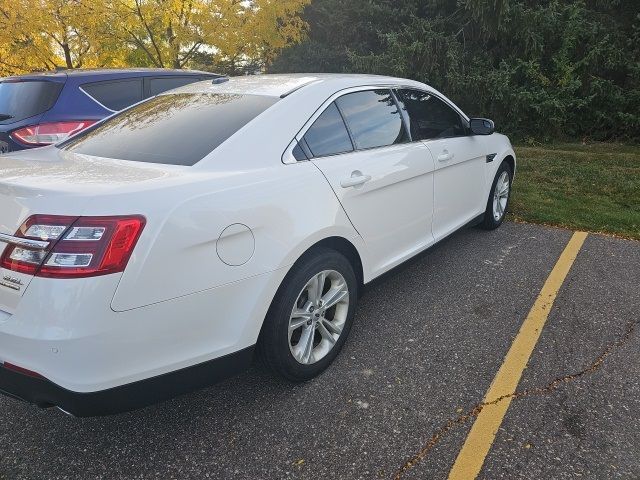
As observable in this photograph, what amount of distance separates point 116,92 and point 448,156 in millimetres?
3619

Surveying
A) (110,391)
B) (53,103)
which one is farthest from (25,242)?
(53,103)

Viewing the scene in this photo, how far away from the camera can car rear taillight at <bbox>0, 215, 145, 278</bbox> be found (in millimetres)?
1804

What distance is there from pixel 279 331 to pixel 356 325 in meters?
1.01

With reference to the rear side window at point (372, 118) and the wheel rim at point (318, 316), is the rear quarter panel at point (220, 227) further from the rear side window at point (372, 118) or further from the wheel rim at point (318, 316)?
the rear side window at point (372, 118)

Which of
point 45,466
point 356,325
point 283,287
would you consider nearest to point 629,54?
point 356,325

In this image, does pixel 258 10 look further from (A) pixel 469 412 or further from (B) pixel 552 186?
(A) pixel 469 412

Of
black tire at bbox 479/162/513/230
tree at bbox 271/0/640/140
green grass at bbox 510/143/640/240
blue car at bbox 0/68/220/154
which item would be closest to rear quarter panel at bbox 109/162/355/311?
black tire at bbox 479/162/513/230

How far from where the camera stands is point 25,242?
→ 1842 mm

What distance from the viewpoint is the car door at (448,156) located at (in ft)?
12.0

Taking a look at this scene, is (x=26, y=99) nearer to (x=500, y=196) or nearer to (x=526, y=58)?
(x=500, y=196)

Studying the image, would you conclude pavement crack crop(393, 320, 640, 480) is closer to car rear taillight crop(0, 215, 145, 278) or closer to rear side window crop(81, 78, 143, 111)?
car rear taillight crop(0, 215, 145, 278)

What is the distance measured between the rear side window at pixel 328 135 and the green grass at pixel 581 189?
347 cm

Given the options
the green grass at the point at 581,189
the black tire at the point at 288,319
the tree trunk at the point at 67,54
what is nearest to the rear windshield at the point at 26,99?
the black tire at the point at 288,319

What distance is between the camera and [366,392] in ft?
8.61
